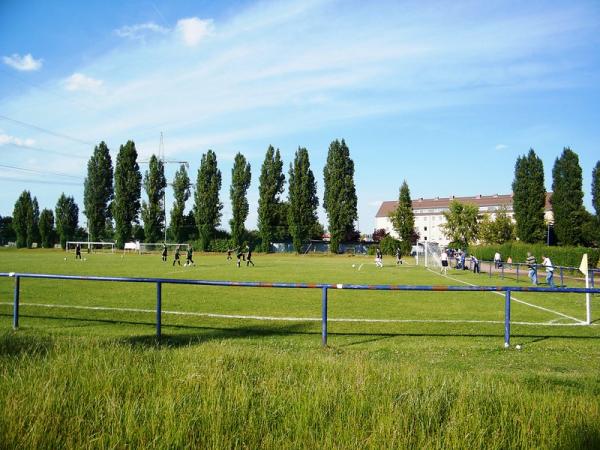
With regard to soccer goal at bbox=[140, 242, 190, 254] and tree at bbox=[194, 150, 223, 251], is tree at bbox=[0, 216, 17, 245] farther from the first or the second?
tree at bbox=[194, 150, 223, 251]

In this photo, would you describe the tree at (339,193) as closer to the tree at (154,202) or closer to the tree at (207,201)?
the tree at (207,201)

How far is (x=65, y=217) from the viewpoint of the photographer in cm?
9844

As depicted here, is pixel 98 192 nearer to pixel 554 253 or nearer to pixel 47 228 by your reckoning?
pixel 47 228

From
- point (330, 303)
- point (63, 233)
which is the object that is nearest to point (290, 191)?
point (63, 233)

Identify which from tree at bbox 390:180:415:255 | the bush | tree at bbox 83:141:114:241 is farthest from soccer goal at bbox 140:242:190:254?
the bush

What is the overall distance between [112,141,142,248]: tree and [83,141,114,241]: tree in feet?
14.3

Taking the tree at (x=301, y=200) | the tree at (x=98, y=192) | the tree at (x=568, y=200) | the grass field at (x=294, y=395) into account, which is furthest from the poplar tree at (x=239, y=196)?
the grass field at (x=294, y=395)

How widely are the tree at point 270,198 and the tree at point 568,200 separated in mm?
44598

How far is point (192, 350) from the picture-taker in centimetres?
634

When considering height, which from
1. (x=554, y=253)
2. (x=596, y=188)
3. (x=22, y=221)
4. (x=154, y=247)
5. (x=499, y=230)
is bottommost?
(x=154, y=247)

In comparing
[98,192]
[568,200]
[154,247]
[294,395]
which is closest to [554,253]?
[568,200]

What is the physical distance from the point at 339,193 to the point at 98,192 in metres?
43.3

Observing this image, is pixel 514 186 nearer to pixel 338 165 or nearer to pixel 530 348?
pixel 338 165

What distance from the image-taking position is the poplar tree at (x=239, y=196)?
3300 inches
